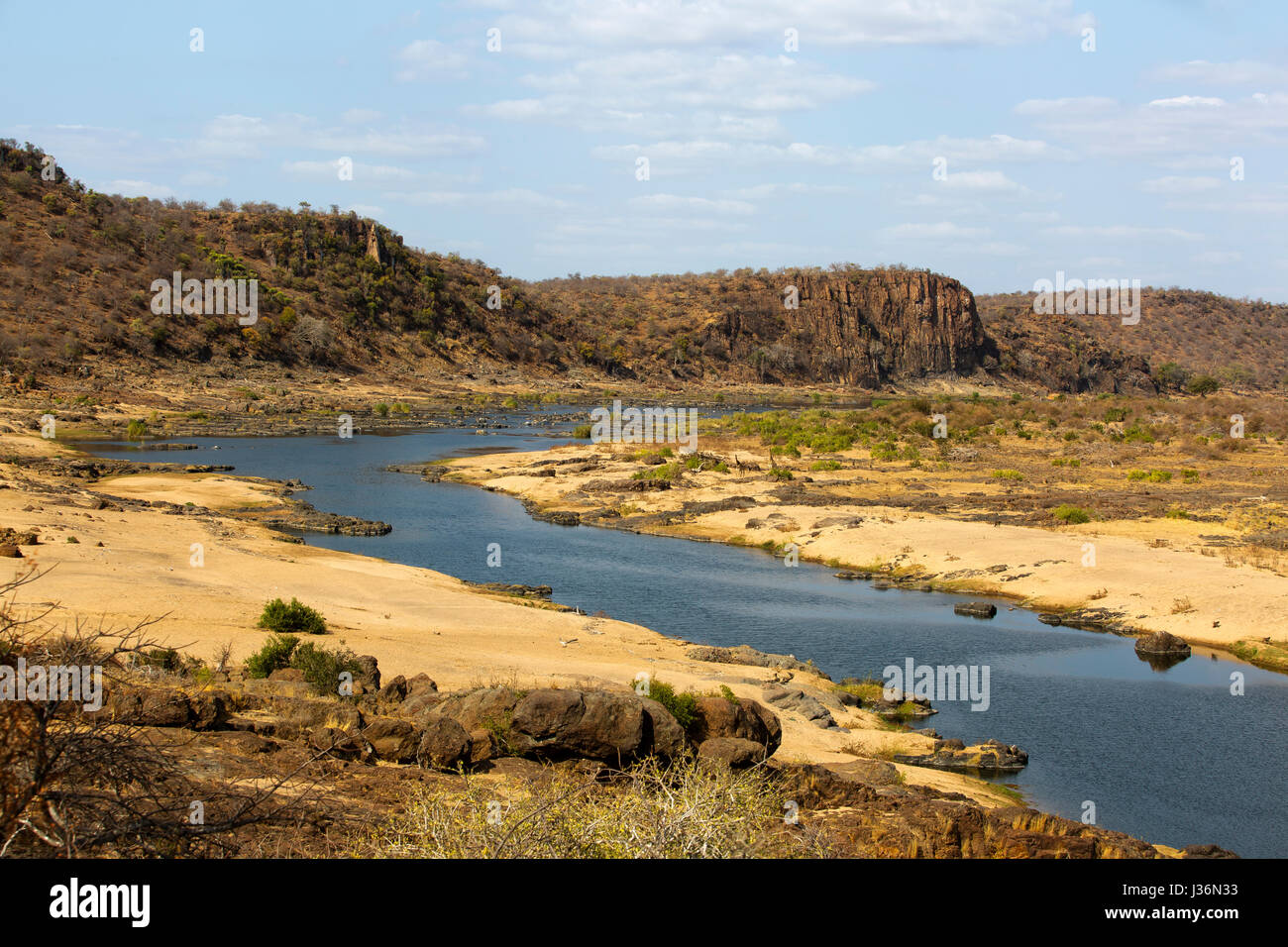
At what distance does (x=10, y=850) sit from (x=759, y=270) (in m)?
164

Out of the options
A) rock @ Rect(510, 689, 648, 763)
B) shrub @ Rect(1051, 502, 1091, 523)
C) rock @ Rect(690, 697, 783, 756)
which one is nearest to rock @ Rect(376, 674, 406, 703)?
rock @ Rect(510, 689, 648, 763)

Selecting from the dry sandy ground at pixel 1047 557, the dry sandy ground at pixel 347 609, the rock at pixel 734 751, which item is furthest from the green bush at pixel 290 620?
the dry sandy ground at pixel 1047 557

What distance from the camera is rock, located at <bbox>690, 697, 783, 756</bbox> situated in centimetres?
1304

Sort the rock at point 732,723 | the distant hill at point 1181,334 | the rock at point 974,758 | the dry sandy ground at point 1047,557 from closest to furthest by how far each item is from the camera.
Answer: the rock at point 732,723 < the rock at point 974,758 < the dry sandy ground at point 1047,557 < the distant hill at point 1181,334

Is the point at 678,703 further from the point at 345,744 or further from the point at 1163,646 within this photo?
the point at 1163,646

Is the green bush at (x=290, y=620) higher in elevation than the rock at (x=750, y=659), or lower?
higher

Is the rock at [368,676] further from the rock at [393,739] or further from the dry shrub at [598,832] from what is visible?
the dry shrub at [598,832]

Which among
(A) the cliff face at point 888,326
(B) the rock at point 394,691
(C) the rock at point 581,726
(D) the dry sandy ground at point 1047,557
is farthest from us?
(A) the cliff face at point 888,326

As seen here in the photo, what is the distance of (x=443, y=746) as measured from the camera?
37.8ft

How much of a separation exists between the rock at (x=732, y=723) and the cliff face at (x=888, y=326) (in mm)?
126425

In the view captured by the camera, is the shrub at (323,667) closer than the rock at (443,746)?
No

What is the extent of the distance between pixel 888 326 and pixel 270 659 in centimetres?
14053

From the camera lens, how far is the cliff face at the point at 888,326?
140m

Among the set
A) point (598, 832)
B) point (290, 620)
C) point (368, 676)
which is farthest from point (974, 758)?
point (290, 620)
